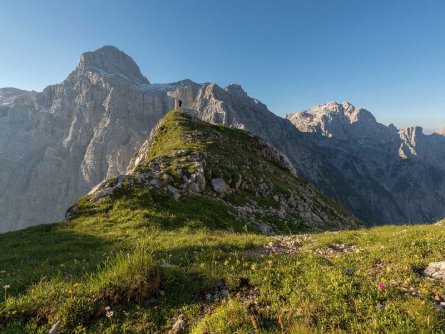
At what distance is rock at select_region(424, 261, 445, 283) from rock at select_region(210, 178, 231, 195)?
2203cm

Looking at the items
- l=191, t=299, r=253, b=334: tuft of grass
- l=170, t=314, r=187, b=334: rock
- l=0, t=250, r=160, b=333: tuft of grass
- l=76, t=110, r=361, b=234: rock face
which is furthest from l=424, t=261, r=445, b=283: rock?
l=76, t=110, r=361, b=234: rock face

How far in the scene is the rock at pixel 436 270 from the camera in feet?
25.9

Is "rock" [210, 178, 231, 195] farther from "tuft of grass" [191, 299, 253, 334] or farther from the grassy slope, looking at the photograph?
"tuft of grass" [191, 299, 253, 334]

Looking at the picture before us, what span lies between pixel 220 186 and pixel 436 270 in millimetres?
22810

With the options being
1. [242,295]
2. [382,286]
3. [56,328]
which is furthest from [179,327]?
[382,286]

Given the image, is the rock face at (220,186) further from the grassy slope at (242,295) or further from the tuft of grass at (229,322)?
the tuft of grass at (229,322)

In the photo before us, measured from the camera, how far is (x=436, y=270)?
8.26m

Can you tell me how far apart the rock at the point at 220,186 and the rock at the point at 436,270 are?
22033 mm

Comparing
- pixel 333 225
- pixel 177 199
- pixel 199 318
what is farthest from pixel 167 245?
pixel 333 225

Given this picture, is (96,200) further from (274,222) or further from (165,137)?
(165,137)

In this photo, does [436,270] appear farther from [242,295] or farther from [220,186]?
[220,186]

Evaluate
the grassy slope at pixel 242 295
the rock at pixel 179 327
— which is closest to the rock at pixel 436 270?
the grassy slope at pixel 242 295

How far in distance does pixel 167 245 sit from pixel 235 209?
13674 mm

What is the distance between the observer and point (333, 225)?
1407 inches
